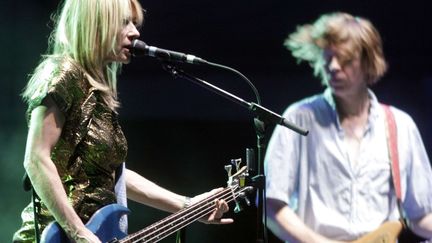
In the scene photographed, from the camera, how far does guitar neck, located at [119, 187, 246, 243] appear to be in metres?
2.05

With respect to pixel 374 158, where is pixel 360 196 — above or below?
below

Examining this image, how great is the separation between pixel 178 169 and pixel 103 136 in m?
1.20

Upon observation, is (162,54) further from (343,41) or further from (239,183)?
(343,41)

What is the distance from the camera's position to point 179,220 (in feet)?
7.16

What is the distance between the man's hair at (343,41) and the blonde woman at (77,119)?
954 millimetres

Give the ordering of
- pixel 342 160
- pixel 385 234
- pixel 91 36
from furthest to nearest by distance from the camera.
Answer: pixel 342 160 → pixel 385 234 → pixel 91 36

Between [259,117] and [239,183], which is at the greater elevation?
[259,117]

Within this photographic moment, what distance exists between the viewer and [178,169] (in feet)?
10.6

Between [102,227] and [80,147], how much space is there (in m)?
0.27

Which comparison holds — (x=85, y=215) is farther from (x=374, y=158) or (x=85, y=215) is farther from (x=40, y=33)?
(x=40, y=33)

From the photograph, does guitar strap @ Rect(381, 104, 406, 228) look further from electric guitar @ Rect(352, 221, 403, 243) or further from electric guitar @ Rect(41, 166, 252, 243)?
electric guitar @ Rect(41, 166, 252, 243)

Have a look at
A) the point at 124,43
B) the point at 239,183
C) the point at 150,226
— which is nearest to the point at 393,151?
the point at 239,183

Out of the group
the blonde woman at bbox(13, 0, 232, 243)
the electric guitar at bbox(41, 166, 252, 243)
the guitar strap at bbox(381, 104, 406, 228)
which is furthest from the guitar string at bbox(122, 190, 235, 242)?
the guitar strap at bbox(381, 104, 406, 228)

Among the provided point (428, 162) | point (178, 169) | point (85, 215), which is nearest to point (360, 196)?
point (428, 162)
